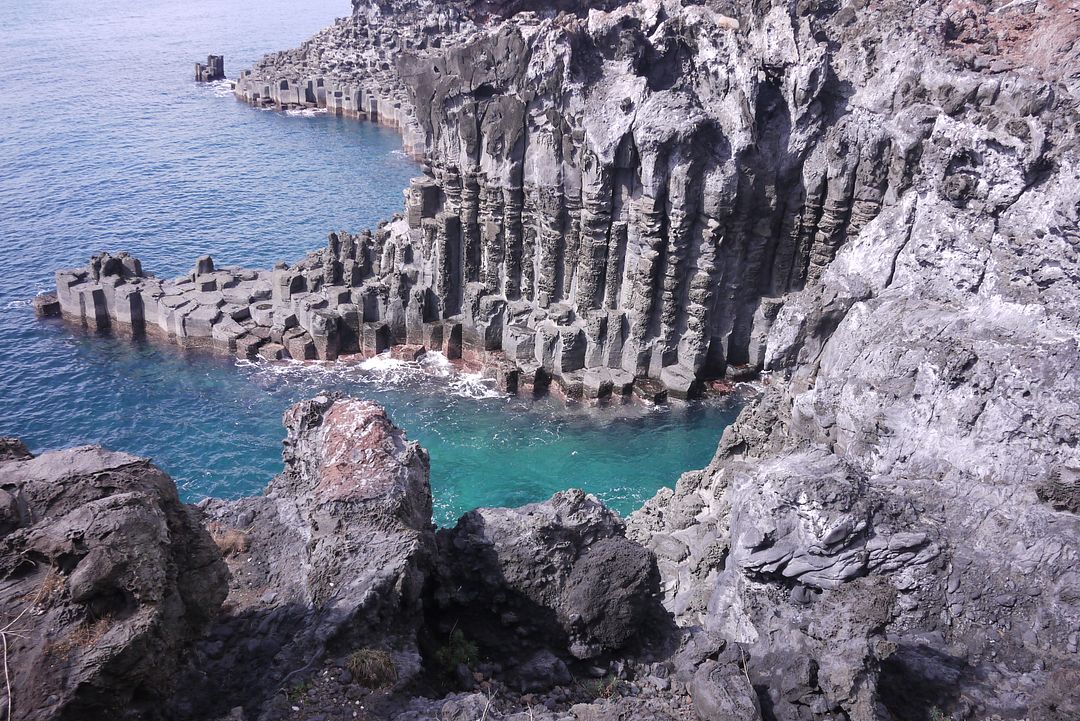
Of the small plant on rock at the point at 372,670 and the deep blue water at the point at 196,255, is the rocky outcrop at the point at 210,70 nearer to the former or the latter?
the deep blue water at the point at 196,255

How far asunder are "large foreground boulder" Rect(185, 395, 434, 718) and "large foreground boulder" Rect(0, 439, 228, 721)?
1582 millimetres

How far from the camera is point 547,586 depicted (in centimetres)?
1692

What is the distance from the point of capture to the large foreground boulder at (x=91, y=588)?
33.9ft

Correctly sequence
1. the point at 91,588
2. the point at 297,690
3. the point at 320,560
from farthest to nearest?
1. the point at 320,560
2. the point at 297,690
3. the point at 91,588

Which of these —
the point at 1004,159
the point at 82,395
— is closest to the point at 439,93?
the point at 82,395

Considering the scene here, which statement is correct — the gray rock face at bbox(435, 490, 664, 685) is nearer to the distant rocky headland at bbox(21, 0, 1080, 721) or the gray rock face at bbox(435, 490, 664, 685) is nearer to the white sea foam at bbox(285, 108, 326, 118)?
the distant rocky headland at bbox(21, 0, 1080, 721)

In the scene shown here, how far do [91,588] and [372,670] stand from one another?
4.62 metres

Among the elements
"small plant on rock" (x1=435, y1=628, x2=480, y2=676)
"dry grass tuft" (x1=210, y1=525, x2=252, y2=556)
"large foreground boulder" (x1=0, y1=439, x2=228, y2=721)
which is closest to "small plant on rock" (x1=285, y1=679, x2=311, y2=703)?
"large foreground boulder" (x1=0, y1=439, x2=228, y2=721)

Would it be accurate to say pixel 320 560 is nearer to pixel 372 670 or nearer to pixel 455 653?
pixel 372 670

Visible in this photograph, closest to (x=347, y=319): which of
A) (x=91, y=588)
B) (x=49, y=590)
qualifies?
(x=49, y=590)

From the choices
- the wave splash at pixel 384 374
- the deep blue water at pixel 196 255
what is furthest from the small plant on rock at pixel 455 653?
the wave splash at pixel 384 374

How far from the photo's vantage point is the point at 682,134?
106ft

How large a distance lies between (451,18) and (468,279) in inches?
2582

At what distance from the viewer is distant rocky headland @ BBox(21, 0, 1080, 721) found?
12945 millimetres
